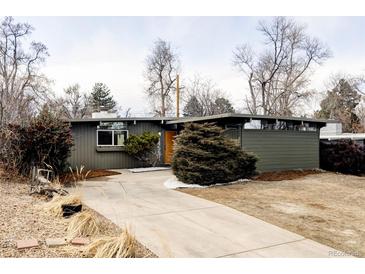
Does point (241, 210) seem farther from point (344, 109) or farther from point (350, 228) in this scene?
point (344, 109)

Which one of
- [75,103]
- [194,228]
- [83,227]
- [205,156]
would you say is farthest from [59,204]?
[75,103]

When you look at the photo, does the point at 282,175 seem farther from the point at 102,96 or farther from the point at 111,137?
the point at 102,96

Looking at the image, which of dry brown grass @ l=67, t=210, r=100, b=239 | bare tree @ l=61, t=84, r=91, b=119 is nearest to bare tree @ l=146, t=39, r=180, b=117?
bare tree @ l=61, t=84, r=91, b=119

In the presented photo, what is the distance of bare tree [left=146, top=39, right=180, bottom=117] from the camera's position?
95.7ft

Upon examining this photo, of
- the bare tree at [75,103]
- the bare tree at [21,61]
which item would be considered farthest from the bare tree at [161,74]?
the bare tree at [21,61]

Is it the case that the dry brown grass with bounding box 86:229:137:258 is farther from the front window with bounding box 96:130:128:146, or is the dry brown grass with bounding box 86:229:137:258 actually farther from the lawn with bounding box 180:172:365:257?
the front window with bounding box 96:130:128:146

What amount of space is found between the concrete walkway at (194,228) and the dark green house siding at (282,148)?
15.0 ft

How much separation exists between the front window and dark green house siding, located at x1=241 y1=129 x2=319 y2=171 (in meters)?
5.77

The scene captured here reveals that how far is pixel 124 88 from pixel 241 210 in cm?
2724

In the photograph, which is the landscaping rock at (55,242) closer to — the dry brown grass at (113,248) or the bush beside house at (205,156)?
the dry brown grass at (113,248)

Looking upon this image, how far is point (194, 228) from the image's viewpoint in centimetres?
521

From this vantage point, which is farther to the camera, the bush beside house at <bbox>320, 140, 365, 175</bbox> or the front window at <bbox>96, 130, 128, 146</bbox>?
the front window at <bbox>96, 130, 128, 146</bbox>

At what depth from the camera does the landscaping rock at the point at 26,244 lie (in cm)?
377
